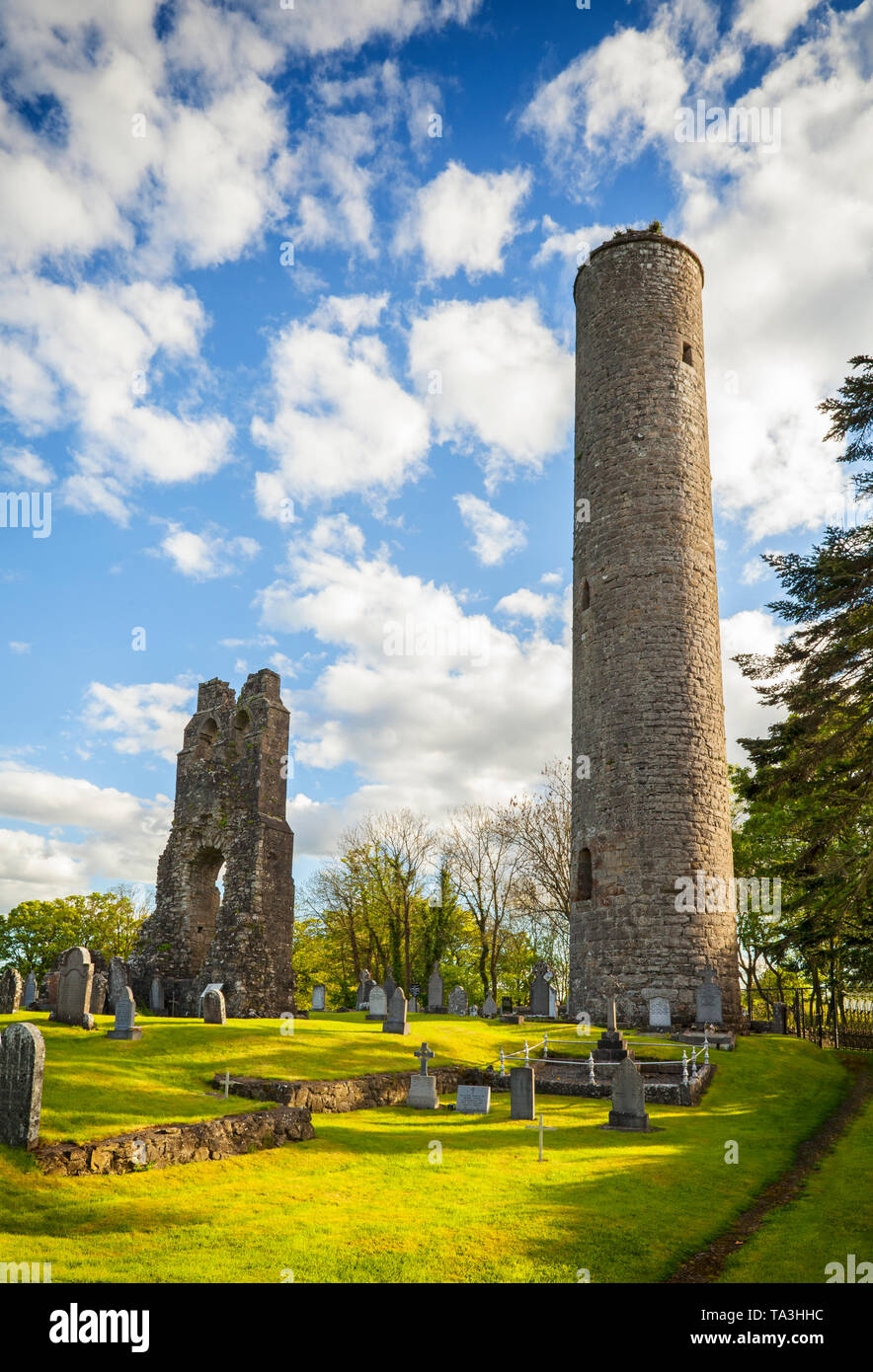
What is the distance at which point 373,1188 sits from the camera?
27.5 ft

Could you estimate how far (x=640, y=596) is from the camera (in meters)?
22.3

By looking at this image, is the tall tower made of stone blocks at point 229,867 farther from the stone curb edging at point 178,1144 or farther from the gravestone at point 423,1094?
the stone curb edging at point 178,1144

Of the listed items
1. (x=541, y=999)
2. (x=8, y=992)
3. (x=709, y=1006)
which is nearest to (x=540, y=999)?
(x=541, y=999)

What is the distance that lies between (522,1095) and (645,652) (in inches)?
486

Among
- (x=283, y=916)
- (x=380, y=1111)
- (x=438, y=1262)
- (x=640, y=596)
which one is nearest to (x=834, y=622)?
(x=640, y=596)

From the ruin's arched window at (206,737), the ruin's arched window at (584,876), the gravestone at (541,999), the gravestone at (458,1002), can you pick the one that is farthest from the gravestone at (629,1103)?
the ruin's arched window at (206,737)

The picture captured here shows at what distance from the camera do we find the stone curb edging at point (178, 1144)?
8.26 m

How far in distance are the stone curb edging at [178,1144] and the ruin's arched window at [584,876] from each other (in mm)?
12879

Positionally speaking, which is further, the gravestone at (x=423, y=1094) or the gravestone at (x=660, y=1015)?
the gravestone at (x=660, y=1015)

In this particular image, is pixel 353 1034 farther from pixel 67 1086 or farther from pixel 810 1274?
pixel 810 1274

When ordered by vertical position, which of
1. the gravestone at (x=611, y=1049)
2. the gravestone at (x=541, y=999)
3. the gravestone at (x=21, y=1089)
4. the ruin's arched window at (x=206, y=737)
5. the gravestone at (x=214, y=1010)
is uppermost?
the ruin's arched window at (x=206, y=737)

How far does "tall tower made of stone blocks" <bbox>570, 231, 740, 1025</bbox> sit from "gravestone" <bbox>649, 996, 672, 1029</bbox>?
0.47m

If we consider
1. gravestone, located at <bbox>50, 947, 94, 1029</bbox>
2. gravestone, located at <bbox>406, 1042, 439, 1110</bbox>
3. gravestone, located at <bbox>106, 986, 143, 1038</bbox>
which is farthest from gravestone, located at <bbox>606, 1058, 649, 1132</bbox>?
gravestone, located at <bbox>50, 947, 94, 1029</bbox>

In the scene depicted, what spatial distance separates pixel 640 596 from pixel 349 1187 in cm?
1688
